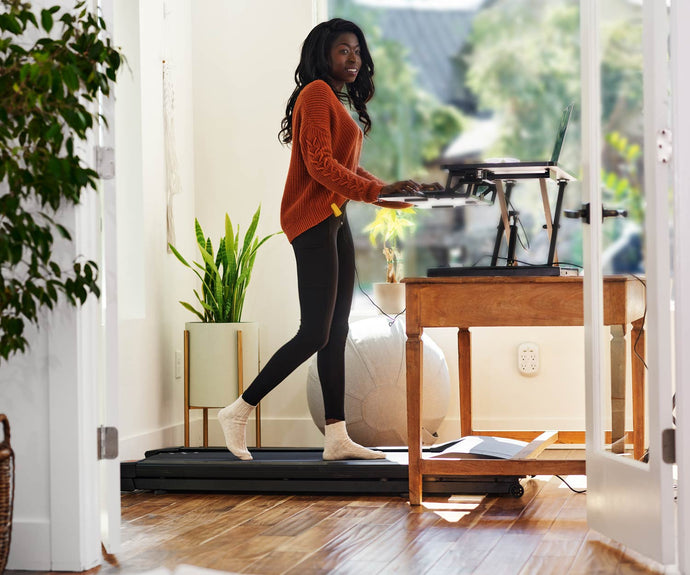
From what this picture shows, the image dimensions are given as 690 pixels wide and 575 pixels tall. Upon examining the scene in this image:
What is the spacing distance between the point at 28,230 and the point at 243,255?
7.15 ft

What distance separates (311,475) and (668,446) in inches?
59.9

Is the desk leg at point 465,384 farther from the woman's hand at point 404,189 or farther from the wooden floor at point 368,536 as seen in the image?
the woman's hand at point 404,189

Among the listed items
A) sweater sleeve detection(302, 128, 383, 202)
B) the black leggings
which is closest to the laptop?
sweater sleeve detection(302, 128, 383, 202)

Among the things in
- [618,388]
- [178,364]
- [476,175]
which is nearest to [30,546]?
[618,388]

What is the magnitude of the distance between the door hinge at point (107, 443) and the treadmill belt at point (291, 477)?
1.08 meters

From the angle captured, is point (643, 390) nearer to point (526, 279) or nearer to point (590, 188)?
point (526, 279)

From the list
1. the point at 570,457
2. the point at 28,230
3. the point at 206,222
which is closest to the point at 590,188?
the point at 570,457

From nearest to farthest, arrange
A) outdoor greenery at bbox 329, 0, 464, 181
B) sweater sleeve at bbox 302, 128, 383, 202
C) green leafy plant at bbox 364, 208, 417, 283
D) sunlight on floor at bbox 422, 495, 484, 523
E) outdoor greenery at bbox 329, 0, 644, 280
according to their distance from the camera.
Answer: sunlight on floor at bbox 422, 495, 484, 523 < sweater sleeve at bbox 302, 128, 383, 202 < green leafy plant at bbox 364, 208, 417, 283 < outdoor greenery at bbox 329, 0, 644, 280 < outdoor greenery at bbox 329, 0, 464, 181

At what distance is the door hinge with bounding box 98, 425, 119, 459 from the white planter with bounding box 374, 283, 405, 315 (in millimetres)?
2143

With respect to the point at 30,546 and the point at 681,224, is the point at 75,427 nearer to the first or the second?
the point at 30,546

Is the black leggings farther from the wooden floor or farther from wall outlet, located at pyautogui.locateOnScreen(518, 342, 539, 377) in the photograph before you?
wall outlet, located at pyautogui.locateOnScreen(518, 342, 539, 377)

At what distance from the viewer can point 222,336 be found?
14.0 feet

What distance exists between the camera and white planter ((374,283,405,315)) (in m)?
4.48

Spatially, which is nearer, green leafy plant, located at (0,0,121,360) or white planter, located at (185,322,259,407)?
green leafy plant, located at (0,0,121,360)
